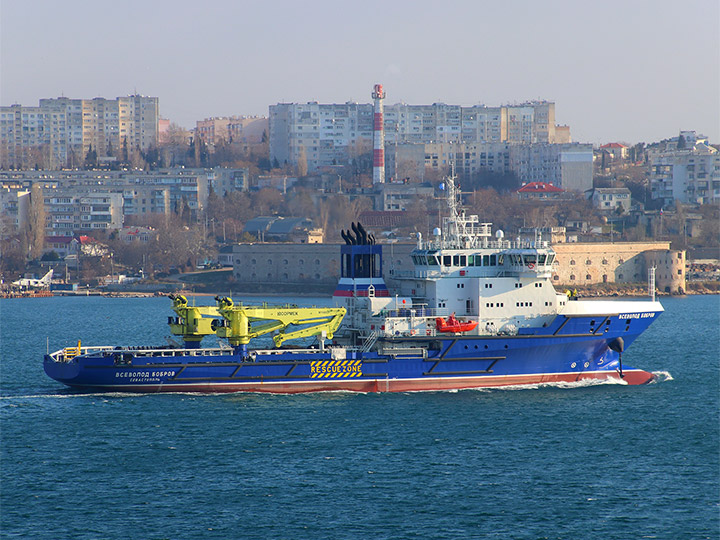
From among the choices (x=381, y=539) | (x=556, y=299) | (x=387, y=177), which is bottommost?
(x=381, y=539)

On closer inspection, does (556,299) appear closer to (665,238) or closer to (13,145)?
(665,238)

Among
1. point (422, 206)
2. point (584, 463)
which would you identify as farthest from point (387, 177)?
point (584, 463)

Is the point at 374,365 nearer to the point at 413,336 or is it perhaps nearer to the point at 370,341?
the point at 370,341

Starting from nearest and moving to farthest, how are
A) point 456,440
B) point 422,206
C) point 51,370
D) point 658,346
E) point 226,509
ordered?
1. point 226,509
2. point 456,440
3. point 51,370
4. point 658,346
5. point 422,206

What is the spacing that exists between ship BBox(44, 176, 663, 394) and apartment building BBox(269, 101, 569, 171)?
117284 millimetres

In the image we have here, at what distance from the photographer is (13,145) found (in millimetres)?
163125

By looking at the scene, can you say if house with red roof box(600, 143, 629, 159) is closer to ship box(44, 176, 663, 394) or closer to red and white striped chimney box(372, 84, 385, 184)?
red and white striped chimney box(372, 84, 385, 184)

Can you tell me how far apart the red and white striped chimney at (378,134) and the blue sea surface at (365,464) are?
83.6 metres

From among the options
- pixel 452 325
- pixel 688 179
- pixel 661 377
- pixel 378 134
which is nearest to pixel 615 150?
pixel 688 179

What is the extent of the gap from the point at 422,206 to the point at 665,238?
982 inches

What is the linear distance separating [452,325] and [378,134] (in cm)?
8663

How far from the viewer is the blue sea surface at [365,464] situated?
22.9m

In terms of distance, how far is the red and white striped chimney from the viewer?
→ 11950 centimetres

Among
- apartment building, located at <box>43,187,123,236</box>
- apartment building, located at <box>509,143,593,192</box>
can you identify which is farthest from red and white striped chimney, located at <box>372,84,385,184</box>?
apartment building, located at <box>43,187,123,236</box>
